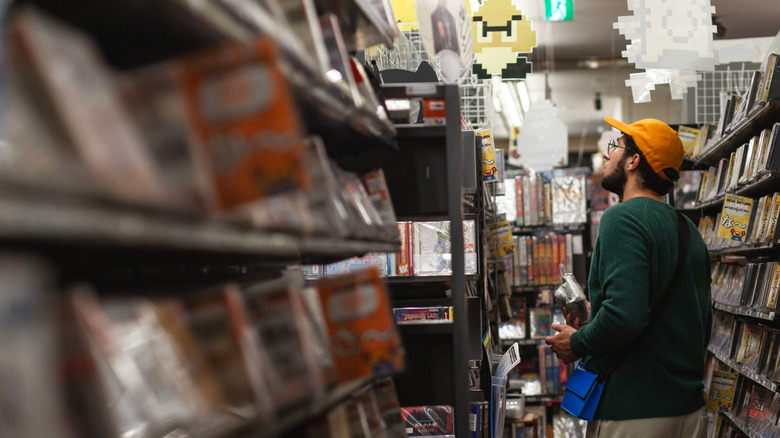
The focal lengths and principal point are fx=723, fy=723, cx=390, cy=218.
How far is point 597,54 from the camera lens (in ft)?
33.2

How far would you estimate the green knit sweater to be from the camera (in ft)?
8.18

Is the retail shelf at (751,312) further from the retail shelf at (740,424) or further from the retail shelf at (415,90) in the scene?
the retail shelf at (415,90)

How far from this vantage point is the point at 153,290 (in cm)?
137

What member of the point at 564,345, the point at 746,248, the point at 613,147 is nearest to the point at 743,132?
the point at 746,248

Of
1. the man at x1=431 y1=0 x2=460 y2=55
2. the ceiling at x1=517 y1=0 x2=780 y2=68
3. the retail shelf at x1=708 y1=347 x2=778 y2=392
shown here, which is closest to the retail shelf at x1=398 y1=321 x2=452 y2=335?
the man at x1=431 y1=0 x2=460 y2=55

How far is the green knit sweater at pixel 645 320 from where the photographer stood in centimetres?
249

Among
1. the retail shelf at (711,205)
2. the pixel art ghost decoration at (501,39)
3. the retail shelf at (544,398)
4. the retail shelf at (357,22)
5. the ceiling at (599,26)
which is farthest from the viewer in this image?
the ceiling at (599,26)

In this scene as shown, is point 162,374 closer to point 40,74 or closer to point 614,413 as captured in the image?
point 40,74

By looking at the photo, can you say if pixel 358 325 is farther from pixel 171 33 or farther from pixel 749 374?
pixel 749 374

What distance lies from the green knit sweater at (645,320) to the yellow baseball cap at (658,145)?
0.76 feet

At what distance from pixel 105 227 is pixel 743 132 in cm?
437

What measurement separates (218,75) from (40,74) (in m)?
0.25

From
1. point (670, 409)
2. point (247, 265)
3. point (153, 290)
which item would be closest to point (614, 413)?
point (670, 409)

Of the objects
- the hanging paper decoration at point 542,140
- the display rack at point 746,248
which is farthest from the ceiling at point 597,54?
the display rack at point 746,248
